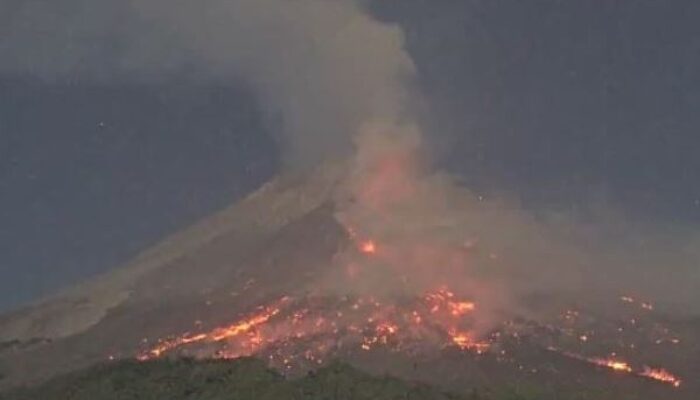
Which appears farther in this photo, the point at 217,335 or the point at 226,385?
the point at 217,335

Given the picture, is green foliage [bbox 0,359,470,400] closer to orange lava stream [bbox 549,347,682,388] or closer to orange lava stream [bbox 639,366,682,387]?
orange lava stream [bbox 639,366,682,387]

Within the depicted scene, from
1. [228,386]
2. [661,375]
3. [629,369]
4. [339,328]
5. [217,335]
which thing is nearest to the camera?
[228,386]

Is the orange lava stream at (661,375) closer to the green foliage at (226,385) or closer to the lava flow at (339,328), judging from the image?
the lava flow at (339,328)

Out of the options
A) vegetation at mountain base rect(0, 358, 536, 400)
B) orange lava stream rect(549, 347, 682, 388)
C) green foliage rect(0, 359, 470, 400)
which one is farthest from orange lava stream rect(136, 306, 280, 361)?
green foliage rect(0, 359, 470, 400)

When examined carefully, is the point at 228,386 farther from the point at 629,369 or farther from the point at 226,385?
the point at 629,369

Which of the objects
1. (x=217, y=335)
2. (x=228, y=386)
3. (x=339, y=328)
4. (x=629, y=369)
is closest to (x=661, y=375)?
(x=629, y=369)

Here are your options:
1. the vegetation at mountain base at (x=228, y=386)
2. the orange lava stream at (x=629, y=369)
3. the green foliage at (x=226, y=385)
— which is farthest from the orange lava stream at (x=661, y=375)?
the green foliage at (x=226, y=385)

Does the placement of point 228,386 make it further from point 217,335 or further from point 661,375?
point 661,375

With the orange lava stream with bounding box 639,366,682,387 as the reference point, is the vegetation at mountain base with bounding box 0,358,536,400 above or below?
below

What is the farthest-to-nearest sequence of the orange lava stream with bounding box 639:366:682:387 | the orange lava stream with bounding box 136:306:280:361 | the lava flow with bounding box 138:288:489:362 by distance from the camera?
the orange lava stream with bounding box 136:306:280:361 < the lava flow with bounding box 138:288:489:362 < the orange lava stream with bounding box 639:366:682:387

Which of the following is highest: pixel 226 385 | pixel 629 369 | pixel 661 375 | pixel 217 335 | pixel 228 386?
pixel 217 335

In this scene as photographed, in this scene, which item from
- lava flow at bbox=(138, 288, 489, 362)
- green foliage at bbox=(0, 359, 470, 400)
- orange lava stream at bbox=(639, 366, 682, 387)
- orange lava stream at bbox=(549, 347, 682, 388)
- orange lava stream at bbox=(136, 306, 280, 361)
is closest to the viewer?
green foliage at bbox=(0, 359, 470, 400)

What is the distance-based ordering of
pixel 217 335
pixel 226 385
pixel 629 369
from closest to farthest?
pixel 226 385 → pixel 629 369 → pixel 217 335

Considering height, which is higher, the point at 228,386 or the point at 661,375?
the point at 661,375
